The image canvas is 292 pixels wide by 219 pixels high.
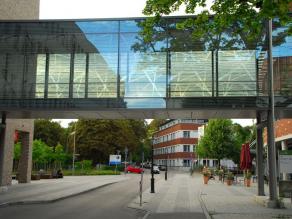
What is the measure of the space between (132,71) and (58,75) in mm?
3406

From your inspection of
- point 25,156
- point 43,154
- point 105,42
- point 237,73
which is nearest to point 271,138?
point 237,73

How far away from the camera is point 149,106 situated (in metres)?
19.9

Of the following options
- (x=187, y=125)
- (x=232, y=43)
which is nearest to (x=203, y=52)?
(x=232, y=43)

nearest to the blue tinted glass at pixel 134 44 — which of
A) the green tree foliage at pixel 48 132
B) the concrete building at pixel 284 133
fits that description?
the concrete building at pixel 284 133

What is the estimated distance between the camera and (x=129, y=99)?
66.1 ft

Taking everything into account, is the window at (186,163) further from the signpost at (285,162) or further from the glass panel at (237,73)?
the signpost at (285,162)

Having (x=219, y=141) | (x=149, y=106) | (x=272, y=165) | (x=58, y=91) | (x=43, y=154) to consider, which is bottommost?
(x=272, y=165)

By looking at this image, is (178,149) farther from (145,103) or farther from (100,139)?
(145,103)

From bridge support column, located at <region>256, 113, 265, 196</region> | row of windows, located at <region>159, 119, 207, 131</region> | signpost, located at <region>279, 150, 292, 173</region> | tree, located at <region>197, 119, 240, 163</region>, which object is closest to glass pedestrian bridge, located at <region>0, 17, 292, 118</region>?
bridge support column, located at <region>256, 113, 265, 196</region>

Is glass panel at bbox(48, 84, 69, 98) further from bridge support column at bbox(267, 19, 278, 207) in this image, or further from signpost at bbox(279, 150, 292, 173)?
signpost at bbox(279, 150, 292, 173)

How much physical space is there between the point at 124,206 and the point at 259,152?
265 inches

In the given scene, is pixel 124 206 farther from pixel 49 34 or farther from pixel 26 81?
pixel 49 34

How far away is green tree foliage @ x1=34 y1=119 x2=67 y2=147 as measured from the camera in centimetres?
8488

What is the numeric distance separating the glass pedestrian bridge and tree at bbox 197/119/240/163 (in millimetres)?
38838
